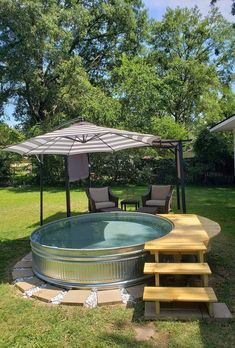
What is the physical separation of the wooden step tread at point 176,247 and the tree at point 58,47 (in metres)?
13.6

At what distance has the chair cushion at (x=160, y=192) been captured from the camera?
9.89m

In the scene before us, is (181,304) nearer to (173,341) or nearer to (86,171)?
(173,341)

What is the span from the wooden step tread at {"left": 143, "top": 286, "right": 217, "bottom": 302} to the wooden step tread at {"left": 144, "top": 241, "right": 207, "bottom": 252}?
60 centimetres

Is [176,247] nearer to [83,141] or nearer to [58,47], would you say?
[83,141]

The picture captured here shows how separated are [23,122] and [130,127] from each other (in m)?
9.06

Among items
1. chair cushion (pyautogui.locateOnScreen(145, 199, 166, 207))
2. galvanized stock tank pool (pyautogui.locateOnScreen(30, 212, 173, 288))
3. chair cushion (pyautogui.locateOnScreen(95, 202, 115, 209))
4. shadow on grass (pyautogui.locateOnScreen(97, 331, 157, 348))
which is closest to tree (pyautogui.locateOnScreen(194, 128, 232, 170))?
chair cushion (pyautogui.locateOnScreen(145, 199, 166, 207))

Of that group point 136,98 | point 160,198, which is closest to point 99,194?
point 160,198

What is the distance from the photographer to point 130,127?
17344 mm

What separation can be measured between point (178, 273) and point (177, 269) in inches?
2.7

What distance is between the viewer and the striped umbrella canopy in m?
6.50

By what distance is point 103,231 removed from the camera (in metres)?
7.11

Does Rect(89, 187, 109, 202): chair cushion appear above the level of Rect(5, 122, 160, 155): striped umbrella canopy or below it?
below

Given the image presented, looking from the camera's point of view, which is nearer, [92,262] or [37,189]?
[92,262]

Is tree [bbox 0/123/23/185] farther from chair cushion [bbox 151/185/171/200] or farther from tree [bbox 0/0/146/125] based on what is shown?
chair cushion [bbox 151/185/171/200]
